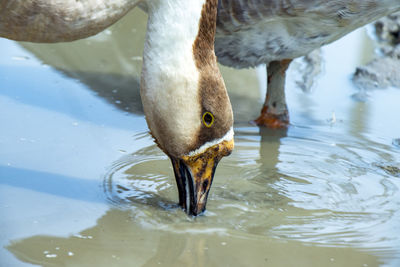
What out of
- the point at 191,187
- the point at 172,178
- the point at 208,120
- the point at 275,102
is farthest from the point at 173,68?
the point at 275,102

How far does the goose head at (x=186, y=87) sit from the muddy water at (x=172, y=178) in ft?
1.65

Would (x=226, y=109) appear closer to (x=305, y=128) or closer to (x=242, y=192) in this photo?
(x=242, y=192)

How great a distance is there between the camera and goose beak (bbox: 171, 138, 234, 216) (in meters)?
3.82

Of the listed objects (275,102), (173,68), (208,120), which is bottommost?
(275,102)

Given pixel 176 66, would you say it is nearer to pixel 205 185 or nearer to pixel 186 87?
pixel 186 87

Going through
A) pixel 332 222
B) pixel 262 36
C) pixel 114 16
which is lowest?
pixel 332 222

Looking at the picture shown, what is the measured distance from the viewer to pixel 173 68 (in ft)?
11.8

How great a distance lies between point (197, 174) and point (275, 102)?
2.23 metres

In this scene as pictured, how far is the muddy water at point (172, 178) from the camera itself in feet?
Result: 12.2

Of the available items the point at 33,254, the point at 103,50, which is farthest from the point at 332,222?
the point at 103,50

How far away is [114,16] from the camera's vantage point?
371 centimetres

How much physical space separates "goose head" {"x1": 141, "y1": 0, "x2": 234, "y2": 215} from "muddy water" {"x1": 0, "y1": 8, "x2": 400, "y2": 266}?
50 cm

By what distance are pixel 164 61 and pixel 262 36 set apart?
5.93 ft

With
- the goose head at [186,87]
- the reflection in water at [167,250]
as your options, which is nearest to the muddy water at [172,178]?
the reflection in water at [167,250]
